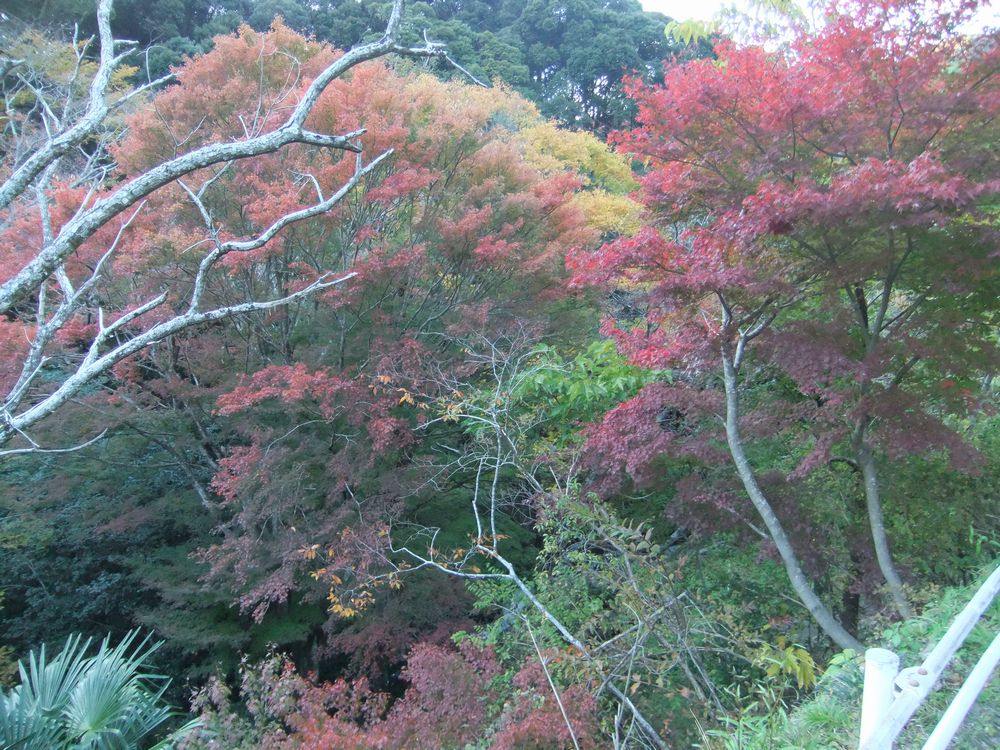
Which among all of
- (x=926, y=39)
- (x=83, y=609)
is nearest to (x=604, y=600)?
(x=926, y=39)

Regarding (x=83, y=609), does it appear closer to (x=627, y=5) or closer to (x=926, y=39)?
(x=926, y=39)

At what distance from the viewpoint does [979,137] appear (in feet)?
12.5

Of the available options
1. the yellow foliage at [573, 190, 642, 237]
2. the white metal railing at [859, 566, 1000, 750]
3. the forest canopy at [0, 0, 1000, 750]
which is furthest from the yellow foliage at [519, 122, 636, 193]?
the white metal railing at [859, 566, 1000, 750]

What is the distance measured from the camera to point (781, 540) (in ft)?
14.0

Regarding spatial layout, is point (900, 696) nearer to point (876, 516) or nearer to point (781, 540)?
point (781, 540)

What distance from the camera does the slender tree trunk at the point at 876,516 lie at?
4.08 m

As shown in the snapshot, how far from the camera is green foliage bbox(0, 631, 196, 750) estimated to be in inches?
166

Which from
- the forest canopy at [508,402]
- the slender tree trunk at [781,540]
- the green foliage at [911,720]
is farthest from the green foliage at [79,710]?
the slender tree trunk at [781,540]

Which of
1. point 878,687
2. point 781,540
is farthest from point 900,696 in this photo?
point 781,540

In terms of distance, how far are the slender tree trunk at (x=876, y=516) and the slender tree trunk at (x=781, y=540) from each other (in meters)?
0.40

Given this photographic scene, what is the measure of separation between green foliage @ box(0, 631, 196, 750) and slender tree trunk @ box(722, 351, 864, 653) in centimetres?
433

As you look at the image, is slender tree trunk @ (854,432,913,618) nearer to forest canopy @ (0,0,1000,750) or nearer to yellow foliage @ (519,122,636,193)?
forest canopy @ (0,0,1000,750)

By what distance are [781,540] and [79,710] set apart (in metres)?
4.95

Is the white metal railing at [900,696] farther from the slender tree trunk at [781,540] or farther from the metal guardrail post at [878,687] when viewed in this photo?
the slender tree trunk at [781,540]
